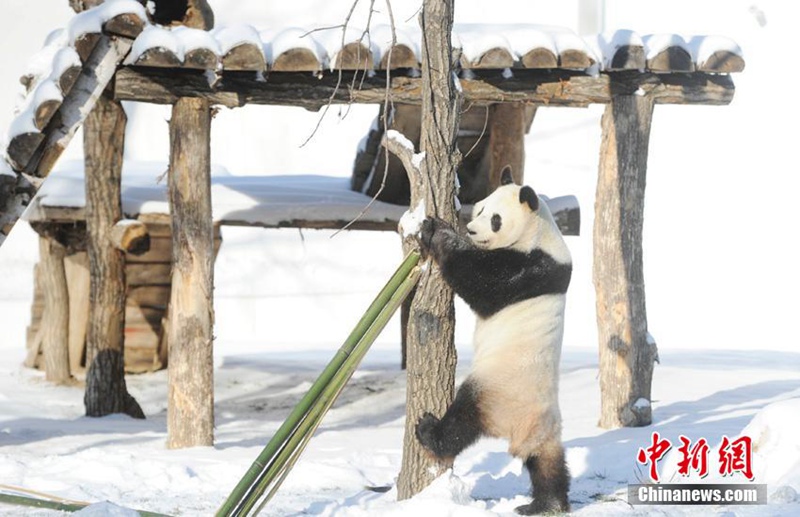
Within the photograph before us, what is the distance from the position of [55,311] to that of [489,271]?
20.5ft

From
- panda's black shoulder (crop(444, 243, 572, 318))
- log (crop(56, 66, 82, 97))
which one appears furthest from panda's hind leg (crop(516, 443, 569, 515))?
log (crop(56, 66, 82, 97))

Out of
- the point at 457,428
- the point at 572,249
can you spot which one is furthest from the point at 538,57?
the point at 572,249

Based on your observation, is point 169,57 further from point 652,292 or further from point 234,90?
point 652,292

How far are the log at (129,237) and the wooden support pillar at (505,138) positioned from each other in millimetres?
2633

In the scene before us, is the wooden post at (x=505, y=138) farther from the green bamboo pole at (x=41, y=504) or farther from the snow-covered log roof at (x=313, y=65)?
the green bamboo pole at (x=41, y=504)

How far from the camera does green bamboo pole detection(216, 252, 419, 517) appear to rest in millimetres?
3602

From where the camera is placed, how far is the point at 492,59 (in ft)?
19.3

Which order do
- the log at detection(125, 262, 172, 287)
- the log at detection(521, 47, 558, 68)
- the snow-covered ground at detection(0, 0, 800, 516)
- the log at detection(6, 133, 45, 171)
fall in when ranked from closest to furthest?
1. the log at detection(6, 133, 45, 171)
2. the log at detection(521, 47, 558, 68)
3. the snow-covered ground at detection(0, 0, 800, 516)
4. the log at detection(125, 262, 172, 287)

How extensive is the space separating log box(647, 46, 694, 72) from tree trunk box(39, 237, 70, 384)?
5.56 metres

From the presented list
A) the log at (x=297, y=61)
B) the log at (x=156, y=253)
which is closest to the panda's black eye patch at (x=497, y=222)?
the log at (x=297, y=61)

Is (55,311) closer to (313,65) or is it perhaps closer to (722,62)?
(313,65)

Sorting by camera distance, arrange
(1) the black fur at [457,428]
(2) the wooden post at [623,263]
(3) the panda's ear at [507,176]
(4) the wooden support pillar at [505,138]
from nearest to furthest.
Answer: (1) the black fur at [457,428], (3) the panda's ear at [507,176], (2) the wooden post at [623,263], (4) the wooden support pillar at [505,138]

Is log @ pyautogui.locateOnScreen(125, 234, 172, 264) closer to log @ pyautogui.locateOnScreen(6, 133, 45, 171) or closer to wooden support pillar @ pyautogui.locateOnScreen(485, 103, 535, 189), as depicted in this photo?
wooden support pillar @ pyautogui.locateOnScreen(485, 103, 535, 189)

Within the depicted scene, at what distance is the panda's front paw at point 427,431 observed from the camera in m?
4.05
